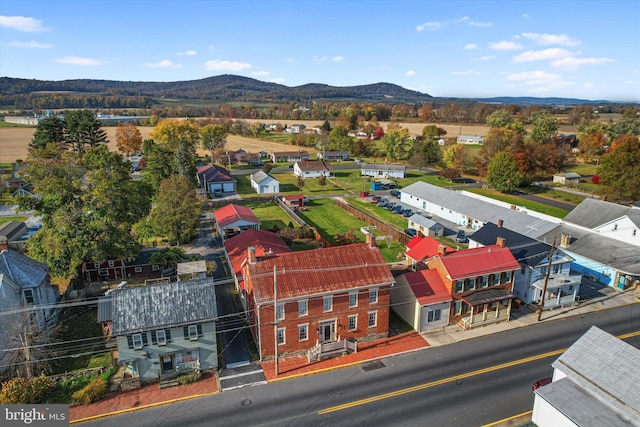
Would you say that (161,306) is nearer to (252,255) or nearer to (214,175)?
(252,255)

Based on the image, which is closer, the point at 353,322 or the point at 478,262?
the point at 353,322

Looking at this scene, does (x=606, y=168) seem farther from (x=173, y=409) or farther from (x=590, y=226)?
(x=173, y=409)

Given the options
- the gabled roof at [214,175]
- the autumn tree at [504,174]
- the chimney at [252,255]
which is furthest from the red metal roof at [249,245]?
the autumn tree at [504,174]

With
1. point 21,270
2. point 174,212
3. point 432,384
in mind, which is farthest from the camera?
point 174,212

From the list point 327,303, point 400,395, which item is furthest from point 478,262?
point 400,395

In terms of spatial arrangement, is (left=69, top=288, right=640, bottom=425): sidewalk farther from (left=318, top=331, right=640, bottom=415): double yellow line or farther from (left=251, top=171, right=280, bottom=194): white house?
(left=251, top=171, right=280, bottom=194): white house

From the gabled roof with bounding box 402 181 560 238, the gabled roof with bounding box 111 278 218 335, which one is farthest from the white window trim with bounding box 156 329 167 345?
the gabled roof with bounding box 402 181 560 238

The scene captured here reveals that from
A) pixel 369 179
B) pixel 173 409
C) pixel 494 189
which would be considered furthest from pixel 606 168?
pixel 173 409
